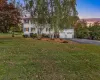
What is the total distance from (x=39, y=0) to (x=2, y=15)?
336 inches

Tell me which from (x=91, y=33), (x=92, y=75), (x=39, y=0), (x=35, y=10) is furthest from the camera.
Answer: (x=91, y=33)

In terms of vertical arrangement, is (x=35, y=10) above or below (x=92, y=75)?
above

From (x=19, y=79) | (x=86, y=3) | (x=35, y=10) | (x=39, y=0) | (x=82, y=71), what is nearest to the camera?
(x=19, y=79)

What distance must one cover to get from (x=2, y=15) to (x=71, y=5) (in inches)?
462

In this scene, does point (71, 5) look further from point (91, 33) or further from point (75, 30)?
point (75, 30)

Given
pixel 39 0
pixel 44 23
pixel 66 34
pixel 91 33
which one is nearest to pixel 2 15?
pixel 39 0

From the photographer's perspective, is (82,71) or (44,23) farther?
(44,23)

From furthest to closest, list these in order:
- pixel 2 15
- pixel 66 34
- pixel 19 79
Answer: pixel 66 34 → pixel 2 15 → pixel 19 79

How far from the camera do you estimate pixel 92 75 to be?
695 centimetres

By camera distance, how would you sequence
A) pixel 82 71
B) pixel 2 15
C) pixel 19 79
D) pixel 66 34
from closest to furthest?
1. pixel 19 79
2. pixel 82 71
3. pixel 2 15
4. pixel 66 34

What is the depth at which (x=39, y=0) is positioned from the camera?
29.9 metres

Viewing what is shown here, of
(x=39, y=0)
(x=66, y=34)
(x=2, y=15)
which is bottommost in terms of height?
(x=66, y=34)

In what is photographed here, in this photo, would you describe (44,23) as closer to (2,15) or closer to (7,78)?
(2,15)

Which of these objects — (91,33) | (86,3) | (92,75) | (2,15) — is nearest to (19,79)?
(92,75)
